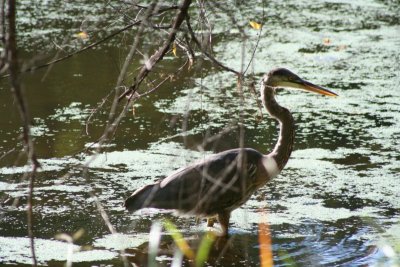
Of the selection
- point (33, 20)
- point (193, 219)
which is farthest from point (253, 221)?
point (33, 20)

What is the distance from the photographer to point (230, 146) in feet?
22.5

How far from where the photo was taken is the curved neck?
566cm

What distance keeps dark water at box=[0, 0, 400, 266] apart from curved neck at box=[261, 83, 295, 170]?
0.35m

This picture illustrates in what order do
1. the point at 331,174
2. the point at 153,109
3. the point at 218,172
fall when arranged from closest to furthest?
1. the point at 218,172
2. the point at 331,174
3. the point at 153,109

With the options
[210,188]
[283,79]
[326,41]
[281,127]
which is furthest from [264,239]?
[326,41]

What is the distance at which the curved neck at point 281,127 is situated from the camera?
5656 millimetres

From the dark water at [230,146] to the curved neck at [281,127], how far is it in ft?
1.15

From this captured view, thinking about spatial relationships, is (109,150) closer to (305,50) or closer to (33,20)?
(305,50)

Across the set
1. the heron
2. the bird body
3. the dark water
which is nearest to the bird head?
the dark water

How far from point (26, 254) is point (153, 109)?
3.23m

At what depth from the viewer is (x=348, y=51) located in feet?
32.3

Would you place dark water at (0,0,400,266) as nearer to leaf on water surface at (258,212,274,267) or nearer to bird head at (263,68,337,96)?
leaf on water surface at (258,212,274,267)

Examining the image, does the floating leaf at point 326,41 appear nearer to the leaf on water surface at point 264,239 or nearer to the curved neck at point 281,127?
the curved neck at point 281,127

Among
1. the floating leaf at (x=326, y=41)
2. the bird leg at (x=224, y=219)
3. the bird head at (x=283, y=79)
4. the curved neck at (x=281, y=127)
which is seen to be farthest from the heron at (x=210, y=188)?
the floating leaf at (x=326, y=41)
